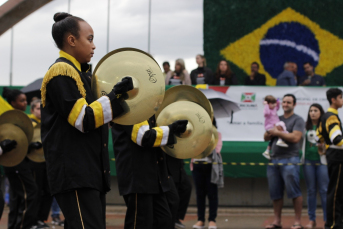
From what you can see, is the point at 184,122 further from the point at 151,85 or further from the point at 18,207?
the point at 18,207

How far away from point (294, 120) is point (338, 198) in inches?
66.4

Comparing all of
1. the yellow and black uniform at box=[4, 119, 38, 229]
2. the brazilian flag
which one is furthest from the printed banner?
the yellow and black uniform at box=[4, 119, 38, 229]

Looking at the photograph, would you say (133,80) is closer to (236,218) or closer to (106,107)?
(106,107)

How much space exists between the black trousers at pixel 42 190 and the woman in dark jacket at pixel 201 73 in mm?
3831

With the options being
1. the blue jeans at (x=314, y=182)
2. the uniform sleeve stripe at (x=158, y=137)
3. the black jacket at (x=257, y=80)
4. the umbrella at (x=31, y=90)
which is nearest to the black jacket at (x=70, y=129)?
the uniform sleeve stripe at (x=158, y=137)

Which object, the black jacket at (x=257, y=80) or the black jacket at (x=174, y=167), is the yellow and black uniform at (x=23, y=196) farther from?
the black jacket at (x=257, y=80)

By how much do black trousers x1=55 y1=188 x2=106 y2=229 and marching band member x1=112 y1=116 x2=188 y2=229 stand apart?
1566 mm

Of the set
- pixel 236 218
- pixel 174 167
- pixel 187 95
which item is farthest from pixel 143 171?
pixel 236 218

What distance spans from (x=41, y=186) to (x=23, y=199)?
2.22ft

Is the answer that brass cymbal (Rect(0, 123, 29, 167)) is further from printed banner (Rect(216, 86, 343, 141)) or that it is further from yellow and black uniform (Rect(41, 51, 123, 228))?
printed banner (Rect(216, 86, 343, 141))

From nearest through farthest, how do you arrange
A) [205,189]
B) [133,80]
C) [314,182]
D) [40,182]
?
[133,80]
[40,182]
[205,189]
[314,182]

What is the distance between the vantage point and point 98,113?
357 cm

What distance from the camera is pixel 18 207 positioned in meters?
8.00

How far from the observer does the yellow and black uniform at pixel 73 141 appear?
11.8ft
